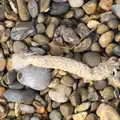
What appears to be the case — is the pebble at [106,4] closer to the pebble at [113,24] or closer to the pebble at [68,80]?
the pebble at [113,24]

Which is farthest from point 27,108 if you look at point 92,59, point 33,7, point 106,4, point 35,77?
point 106,4

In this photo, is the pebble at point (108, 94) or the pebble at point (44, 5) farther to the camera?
the pebble at point (44, 5)

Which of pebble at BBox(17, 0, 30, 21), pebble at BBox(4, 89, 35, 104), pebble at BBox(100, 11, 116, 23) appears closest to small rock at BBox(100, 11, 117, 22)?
pebble at BBox(100, 11, 116, 23)

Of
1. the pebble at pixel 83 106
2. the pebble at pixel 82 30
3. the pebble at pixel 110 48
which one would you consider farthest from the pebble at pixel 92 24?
the pebble at pixel 83 106

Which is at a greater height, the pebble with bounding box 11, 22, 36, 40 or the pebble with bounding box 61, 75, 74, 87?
the pebble with bounding box 11, 22, 36, 40

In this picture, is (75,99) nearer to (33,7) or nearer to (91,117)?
(91,117)

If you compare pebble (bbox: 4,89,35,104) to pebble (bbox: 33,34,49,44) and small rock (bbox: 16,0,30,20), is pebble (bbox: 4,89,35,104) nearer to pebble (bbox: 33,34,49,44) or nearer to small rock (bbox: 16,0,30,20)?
pebble (bbox: 33,34,49,44)

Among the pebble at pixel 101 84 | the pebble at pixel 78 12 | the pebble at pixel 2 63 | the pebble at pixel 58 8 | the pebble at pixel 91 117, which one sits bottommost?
the pebble at pixel 91 117
